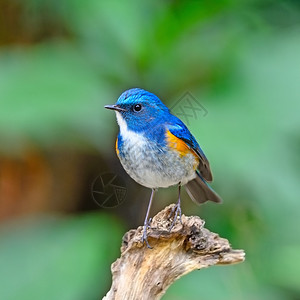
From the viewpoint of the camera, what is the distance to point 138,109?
9.36ft

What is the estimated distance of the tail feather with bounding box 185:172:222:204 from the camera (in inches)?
135

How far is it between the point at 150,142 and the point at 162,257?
1.70 ft

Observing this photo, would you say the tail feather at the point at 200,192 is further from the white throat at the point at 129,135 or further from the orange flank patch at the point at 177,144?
the white throat at the point at 129,135

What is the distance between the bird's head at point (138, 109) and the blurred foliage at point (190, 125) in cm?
94

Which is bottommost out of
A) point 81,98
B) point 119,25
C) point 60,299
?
point 60,299

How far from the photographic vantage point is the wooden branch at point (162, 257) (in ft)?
8.80

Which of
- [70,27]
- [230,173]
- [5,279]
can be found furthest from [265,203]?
[70,27]

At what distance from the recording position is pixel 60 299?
3574 mm

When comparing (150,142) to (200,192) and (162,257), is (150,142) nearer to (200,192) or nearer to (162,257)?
(162,257)

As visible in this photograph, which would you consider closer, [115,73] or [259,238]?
[259,238]

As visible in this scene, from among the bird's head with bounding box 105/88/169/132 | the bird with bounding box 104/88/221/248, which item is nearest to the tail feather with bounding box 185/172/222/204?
the bird with bounding box 104/88/221/248

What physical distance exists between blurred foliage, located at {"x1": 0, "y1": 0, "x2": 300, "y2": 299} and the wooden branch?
0.98 metres

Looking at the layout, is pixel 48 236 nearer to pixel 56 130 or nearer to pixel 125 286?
pixel 56 130

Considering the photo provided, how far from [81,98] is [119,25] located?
0.81m
